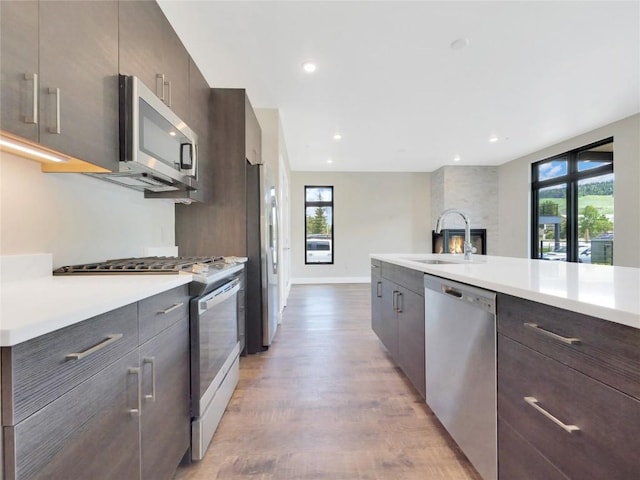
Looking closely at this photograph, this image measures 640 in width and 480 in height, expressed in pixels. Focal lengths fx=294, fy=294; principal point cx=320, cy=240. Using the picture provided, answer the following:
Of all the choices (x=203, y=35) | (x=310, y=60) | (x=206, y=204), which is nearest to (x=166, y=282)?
(x=206, y=204)

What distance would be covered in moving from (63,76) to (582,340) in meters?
1.75

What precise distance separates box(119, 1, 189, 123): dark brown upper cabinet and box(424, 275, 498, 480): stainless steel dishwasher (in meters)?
1.83

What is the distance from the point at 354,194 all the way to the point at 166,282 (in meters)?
6.59

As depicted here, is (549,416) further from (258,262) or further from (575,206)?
(575,206)

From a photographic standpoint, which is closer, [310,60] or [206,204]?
[206,204]

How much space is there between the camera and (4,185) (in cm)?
113

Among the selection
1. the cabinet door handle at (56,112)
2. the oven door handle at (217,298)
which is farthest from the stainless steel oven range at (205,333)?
the cabinet door handle at (56,112)

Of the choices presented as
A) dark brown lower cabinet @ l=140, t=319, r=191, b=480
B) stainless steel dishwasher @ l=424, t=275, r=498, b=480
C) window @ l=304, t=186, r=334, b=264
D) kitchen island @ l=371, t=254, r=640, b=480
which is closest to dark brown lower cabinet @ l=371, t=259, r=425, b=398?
stainless steel dishwasher @ l=424, t=275, r=498, b=480

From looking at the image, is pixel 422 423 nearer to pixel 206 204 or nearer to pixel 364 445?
pixel 364 445

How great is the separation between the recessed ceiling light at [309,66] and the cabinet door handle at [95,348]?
9.05 ft


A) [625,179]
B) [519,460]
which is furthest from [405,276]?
[625,179]

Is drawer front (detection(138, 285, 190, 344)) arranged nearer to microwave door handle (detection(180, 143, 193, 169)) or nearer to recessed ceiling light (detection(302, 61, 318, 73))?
microwave door handle (detection(180, 143, 193, 169))

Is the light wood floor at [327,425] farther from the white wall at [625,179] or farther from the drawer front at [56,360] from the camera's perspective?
the white wall at [625,179]

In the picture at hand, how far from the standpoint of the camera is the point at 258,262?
2678mm
